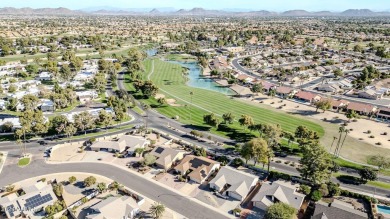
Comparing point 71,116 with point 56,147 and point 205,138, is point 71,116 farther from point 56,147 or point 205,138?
point 205,138

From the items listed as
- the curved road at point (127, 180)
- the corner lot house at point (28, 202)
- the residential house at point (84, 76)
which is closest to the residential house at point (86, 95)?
the residential house at point (84, 76)

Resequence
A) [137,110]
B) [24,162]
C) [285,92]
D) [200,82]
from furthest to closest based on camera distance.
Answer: [200,82], [285,92], [137,110], [24,162]

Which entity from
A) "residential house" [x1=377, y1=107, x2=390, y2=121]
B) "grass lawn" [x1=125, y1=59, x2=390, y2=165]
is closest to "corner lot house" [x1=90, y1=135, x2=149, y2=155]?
"grass lawn" [x1=125, y1=59, x2=390, y2=165]

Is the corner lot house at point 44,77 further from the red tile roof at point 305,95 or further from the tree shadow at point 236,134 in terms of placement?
the red tile roof at point 305,95

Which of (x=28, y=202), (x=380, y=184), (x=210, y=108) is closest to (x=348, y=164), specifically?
(x=380, y=184)

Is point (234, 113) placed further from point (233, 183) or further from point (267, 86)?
point (233, 183)

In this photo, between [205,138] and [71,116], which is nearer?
[205,138]

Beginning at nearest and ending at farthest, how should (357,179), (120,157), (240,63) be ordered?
(357,179) → (120,157) → (240,63)

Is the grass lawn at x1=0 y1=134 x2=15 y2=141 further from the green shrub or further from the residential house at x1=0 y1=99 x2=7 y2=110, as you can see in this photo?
the green shrub

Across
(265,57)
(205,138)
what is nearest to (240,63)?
(265,57)
